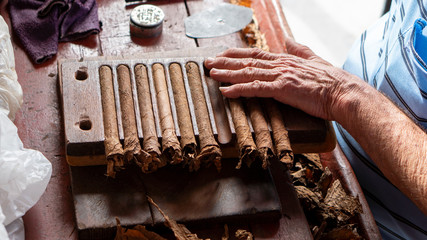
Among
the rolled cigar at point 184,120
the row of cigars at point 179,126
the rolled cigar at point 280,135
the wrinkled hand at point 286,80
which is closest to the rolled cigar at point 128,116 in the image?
the row of cigars at point 179,126

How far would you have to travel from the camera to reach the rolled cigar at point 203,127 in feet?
3.50

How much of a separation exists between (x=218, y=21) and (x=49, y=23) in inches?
21.6

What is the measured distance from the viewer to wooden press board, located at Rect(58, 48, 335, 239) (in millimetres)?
1046

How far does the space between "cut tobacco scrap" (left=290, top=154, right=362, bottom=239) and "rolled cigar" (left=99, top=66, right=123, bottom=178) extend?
51 centimetres

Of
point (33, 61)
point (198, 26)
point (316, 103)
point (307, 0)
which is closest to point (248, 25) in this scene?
point (198, 26)

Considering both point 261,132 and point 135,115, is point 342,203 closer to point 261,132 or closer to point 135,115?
point 261,132

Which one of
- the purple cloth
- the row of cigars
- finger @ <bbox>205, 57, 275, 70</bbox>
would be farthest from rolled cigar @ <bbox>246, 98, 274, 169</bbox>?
the purple cloth

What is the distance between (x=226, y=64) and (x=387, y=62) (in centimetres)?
50

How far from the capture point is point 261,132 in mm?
1101

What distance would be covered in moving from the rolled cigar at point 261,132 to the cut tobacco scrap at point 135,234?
293mm

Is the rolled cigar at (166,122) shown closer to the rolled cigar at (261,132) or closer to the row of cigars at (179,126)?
the row of cigars at (179,126)

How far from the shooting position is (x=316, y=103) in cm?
118

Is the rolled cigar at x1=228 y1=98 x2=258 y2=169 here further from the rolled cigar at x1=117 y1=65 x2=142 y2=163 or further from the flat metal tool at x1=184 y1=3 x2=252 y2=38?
the flat metal tool at x1=184 y1=3 x2=252 y2=38

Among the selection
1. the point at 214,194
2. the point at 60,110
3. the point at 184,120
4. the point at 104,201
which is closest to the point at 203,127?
the point at 184,120
